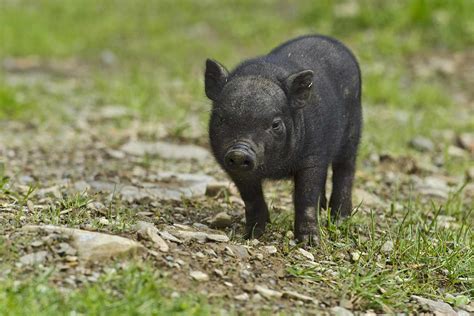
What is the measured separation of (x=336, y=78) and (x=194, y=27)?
10.4 meters

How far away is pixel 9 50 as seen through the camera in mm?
14766

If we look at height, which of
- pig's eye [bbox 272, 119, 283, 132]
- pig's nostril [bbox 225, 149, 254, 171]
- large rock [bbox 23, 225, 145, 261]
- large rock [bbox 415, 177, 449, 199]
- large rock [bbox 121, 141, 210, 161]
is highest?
pig's eye [bbox 272, 119, 283, 132]

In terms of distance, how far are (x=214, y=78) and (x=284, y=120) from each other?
0.64 meters

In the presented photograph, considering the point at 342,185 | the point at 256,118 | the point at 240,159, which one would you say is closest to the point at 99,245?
the point at 240,159

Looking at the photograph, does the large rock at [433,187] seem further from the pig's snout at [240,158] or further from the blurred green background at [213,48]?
the pig's snout at [240,158]

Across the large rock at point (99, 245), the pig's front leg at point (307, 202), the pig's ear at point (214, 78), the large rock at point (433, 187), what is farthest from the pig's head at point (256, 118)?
the large rock at point (433, 187)

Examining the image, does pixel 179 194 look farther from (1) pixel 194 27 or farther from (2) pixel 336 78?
(1) pixel 194 27

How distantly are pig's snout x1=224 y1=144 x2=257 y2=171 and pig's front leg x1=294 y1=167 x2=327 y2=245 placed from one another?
82 cm

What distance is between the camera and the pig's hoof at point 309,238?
6.08 meters

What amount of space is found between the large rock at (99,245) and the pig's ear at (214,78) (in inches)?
61.0

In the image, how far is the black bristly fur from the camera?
577cm

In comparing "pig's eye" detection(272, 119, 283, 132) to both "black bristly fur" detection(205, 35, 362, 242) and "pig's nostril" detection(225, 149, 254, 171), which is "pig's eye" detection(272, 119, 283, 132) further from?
"pig's nostril" detection(225, 149, 254, 171)

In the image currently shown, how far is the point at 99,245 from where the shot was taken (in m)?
4.95

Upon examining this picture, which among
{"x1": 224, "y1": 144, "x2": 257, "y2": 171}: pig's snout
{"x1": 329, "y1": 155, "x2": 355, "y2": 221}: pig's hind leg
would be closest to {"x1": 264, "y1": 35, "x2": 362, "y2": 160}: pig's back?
{"x1": 329, "y1": 155, "x2": 355, "y2": 221}: pig's hind leg
